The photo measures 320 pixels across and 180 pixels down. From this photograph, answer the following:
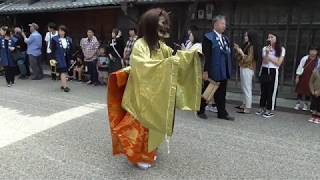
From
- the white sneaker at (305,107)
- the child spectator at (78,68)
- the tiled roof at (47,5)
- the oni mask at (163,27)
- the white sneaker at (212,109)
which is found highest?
the tiled roof at (47,5)

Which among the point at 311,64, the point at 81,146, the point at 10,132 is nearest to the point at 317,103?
the point at 311,64

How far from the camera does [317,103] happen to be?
19.4 ft

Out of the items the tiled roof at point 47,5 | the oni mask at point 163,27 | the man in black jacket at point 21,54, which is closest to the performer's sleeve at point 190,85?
the oni mask at point 163,27

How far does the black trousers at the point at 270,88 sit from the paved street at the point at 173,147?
0.29 m

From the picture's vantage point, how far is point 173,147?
15.2ft

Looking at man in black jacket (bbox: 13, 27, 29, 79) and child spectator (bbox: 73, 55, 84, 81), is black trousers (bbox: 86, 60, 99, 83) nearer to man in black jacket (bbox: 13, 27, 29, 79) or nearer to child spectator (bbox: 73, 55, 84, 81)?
child spectator (bbox: 73, 55, 84, 81)

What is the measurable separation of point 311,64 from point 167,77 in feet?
13.6

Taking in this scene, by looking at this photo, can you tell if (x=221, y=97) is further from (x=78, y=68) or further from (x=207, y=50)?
(x=78, y=68)

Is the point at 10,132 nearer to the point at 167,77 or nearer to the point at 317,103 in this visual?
the point at 167,77

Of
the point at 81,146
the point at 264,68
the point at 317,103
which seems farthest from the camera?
the point at 264,68

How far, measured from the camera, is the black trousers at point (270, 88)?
6227 mm

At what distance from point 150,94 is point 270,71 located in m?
3.50

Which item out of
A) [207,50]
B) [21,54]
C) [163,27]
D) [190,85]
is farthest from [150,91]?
[21,54]

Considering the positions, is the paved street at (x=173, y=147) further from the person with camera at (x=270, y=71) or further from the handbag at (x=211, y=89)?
the handbag at (x=211, y=89)
